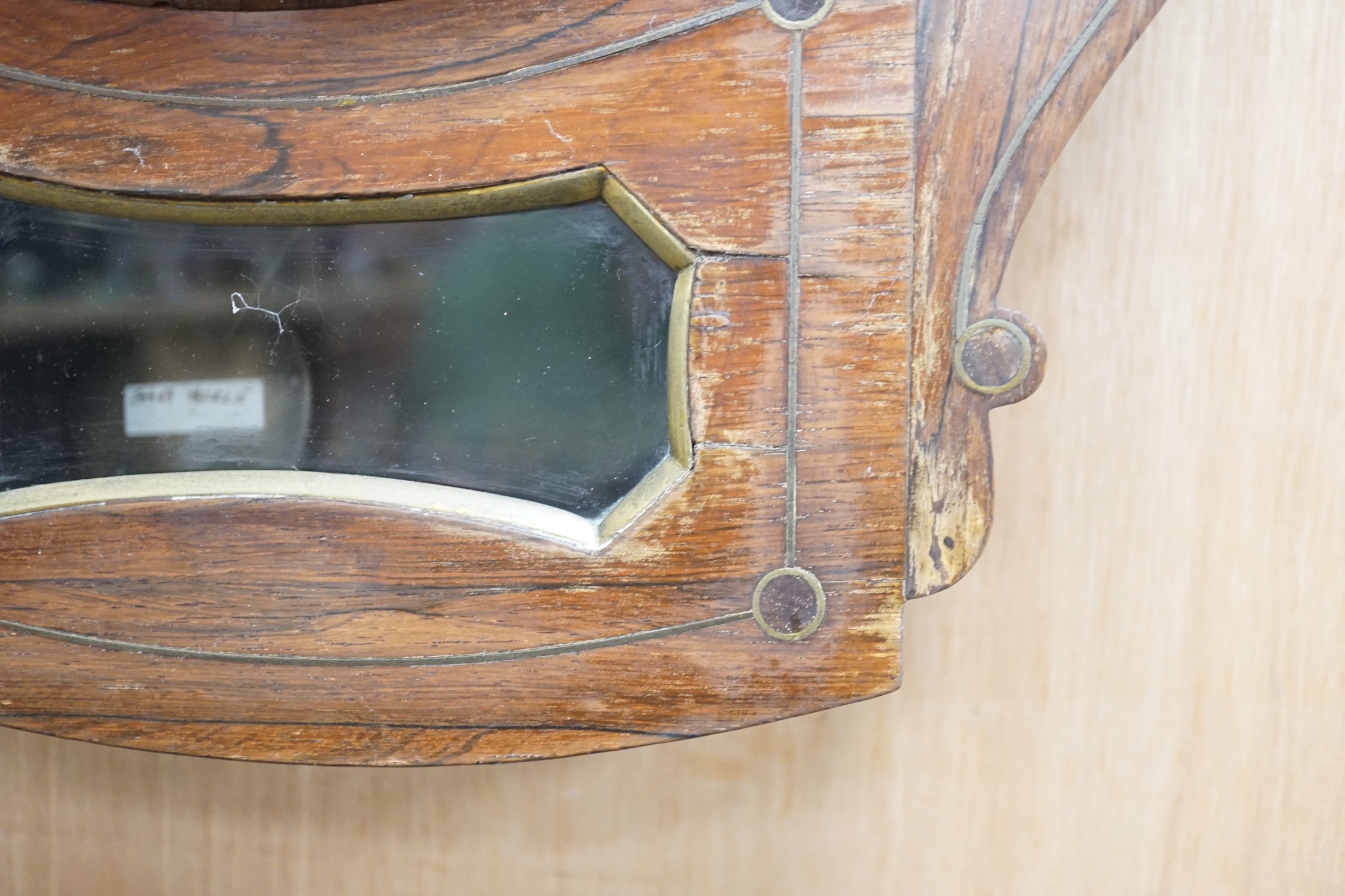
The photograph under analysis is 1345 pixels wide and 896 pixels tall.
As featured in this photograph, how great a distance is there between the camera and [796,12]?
0.60 meters

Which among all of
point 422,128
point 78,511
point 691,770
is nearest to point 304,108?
point 422,128

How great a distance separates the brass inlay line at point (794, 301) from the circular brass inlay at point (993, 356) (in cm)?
11

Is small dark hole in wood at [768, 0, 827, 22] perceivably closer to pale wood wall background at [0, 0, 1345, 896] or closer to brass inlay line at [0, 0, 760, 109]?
brass inlay line at [0, 0, 760, 109]

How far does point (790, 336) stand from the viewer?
2.04 ft

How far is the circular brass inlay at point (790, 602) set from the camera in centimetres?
64

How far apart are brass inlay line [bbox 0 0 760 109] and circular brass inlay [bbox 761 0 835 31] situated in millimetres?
10

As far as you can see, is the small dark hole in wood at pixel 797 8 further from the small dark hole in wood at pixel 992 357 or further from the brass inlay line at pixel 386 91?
the small dark hole in wood at pixel 992 357

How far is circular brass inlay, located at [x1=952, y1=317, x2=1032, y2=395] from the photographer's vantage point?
63 cm

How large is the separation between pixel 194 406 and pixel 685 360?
36 centimetres

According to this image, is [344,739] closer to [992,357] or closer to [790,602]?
[790,602]

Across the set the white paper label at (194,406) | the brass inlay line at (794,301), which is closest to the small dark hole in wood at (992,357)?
the brass inlay line at (794,301)

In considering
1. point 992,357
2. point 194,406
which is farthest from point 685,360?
point 194,406

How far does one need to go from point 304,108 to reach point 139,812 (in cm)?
66

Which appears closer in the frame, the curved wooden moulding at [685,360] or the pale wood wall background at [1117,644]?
the curved wooden moulding at [685,360]
